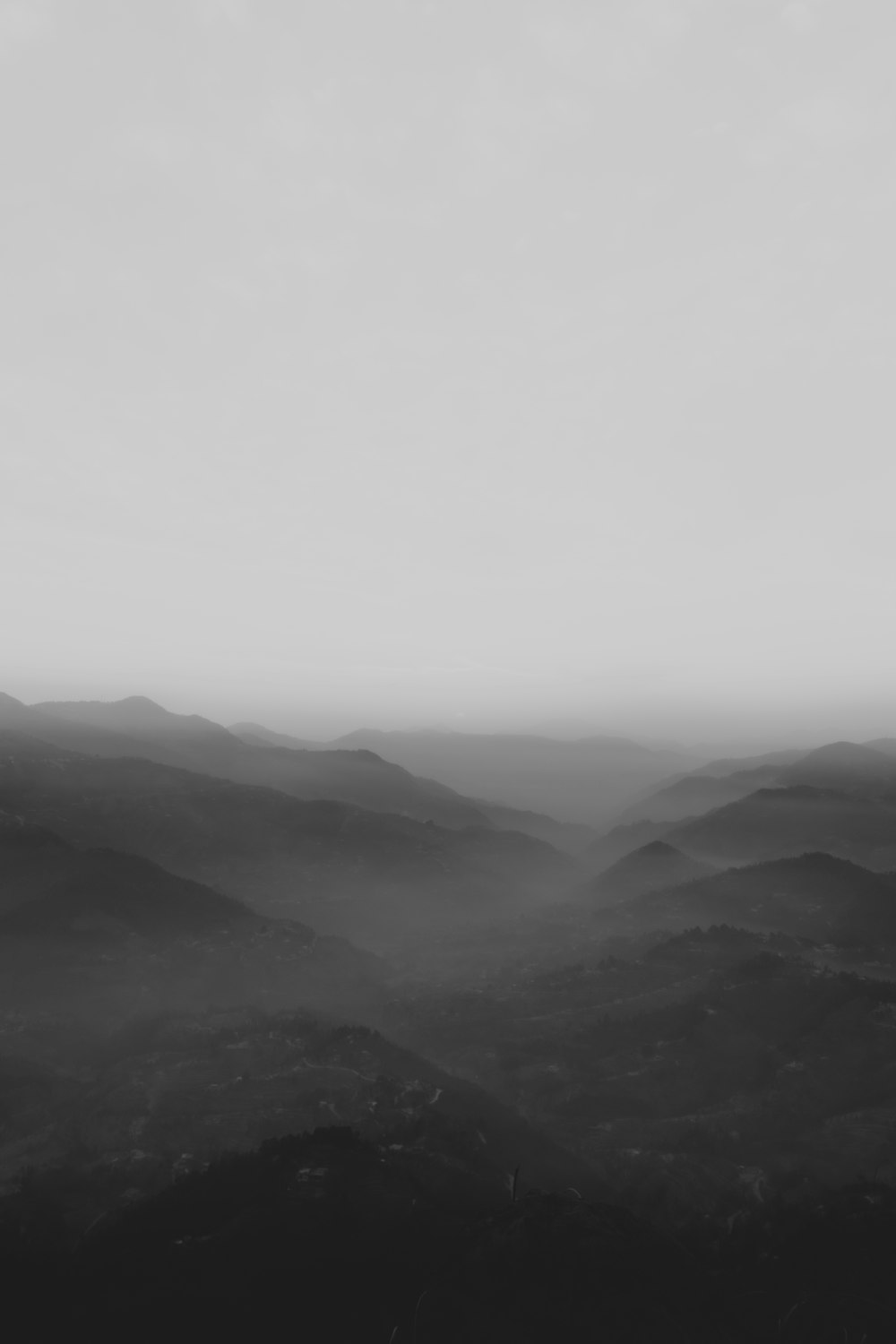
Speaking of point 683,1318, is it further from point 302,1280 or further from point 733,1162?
point 733,1162

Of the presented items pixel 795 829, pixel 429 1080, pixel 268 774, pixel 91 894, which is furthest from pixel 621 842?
pixel 91 894

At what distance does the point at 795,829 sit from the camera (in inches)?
5566

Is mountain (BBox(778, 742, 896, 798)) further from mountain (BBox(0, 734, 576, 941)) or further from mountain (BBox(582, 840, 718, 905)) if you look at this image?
mountain (BBox(0, 734, 576, 941))

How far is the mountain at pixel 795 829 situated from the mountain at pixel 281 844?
33.2m

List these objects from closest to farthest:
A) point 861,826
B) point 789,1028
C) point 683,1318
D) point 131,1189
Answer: point 683,1318, point 131,1189, point 789,1028, point 861,826

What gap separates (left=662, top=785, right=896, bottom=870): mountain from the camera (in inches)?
5182

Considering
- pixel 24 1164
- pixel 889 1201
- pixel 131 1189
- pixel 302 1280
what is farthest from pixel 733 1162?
pixel 24 1164

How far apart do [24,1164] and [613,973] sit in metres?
62.6

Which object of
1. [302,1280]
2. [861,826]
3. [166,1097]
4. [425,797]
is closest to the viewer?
[302,1280]

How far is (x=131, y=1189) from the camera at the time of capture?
41750mm

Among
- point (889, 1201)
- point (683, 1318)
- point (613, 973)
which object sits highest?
point (683, 1318)

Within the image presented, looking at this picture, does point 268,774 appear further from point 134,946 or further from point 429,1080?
point 429,1080

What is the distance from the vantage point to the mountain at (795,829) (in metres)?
132

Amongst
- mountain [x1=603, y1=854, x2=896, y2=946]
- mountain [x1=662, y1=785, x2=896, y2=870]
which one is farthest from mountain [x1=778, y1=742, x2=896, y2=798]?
mountain [x1=603, y1=854, x2=896, y2=946]
